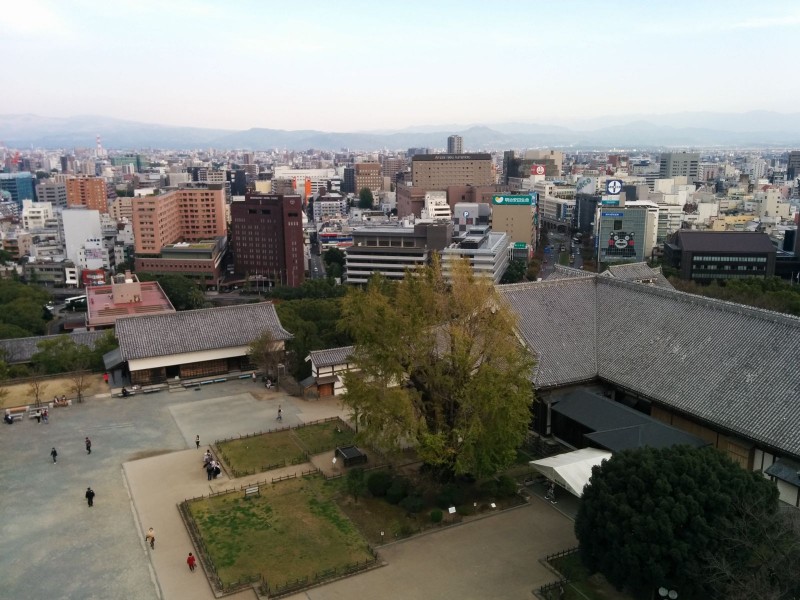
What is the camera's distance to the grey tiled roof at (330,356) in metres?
31.4

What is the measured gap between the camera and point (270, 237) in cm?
8569

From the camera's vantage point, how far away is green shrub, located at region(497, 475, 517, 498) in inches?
837

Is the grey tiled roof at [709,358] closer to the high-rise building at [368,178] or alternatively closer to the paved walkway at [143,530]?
the paved walkway at [143,530]

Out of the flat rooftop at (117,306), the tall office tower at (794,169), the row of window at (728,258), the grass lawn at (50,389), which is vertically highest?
the tall office tower at (794,169)

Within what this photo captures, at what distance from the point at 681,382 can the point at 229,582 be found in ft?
55.0

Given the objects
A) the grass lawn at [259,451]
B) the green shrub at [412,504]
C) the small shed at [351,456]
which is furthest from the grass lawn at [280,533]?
the grass lawn at [259,451]

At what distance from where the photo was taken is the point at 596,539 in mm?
16047

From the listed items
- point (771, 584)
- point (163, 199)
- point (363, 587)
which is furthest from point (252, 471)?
point (163, 199)

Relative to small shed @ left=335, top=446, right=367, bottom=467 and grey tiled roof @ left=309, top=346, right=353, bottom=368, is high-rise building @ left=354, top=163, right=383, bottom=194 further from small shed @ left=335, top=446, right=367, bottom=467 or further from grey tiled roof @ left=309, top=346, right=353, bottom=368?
small shed @ left=335, top=446, right=367, bottom=467

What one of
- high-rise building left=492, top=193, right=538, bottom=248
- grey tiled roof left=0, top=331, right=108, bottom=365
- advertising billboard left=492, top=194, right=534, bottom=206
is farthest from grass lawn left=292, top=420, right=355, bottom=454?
advertising billboard left=492, top=194, right=534, bottom=206

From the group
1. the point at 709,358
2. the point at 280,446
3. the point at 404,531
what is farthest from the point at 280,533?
the point at 709,358

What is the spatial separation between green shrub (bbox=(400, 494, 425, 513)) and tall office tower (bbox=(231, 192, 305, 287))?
66.2 meters

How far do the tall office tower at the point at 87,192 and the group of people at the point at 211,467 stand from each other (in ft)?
424

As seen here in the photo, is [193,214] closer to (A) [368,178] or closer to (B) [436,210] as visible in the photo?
(B) [436,210]
